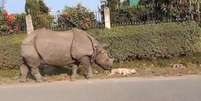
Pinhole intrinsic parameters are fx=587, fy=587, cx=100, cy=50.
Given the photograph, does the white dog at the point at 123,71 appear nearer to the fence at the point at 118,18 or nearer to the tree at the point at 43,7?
the fence at the point at 118,18

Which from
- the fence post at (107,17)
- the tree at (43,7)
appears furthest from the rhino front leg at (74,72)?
the tree at (43,7)

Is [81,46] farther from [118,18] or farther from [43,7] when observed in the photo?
[43,7]

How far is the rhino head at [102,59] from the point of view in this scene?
609 inches

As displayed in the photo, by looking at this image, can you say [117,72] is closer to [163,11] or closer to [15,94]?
[15,94]

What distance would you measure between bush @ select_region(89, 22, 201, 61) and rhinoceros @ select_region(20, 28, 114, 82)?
7.92 feet

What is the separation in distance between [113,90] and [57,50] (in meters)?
2.90

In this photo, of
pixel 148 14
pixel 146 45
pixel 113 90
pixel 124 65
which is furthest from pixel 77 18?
pixel 113 90

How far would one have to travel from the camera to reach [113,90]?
12469 mm

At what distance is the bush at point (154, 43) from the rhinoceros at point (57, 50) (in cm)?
241

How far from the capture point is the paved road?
11.3 metres

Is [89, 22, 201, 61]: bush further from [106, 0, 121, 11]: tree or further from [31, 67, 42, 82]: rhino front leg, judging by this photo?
[106, 0, 121, 11]: tree

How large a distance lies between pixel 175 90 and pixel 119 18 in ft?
33.7

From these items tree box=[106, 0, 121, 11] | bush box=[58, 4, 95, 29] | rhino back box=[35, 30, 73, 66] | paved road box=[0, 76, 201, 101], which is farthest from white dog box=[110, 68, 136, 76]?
tree box=[106, 0, 121, 11]

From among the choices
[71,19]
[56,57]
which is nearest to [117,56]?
[56,57]
